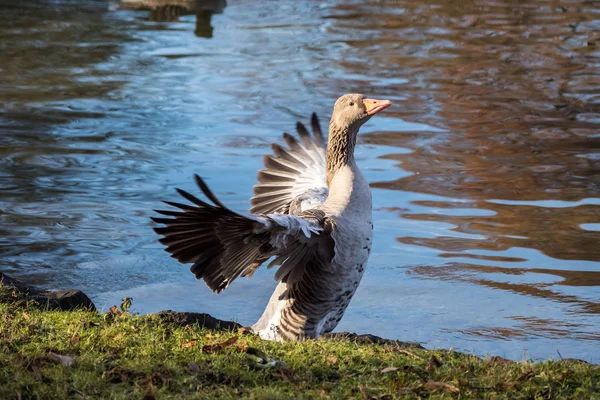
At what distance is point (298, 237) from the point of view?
596cm

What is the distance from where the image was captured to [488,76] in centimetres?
1706

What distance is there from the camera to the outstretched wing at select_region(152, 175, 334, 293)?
5551 millimetres

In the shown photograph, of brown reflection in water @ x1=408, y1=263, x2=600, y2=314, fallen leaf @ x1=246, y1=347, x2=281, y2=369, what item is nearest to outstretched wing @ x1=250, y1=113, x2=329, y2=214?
brown reflection in water @ x1=408, y1=263, x2=600, y2=314

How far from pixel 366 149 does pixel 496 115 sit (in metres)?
2.72

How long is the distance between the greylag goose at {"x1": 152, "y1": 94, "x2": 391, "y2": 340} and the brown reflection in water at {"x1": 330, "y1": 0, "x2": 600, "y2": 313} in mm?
2688

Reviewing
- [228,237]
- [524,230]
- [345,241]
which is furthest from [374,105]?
[524,230]

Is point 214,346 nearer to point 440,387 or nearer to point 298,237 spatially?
point 298,237

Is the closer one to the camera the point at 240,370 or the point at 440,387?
the point at 440,387

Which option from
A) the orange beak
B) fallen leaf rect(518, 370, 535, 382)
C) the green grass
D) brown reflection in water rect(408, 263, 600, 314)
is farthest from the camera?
brown reflection in water rect(408, 263, 600, 314)

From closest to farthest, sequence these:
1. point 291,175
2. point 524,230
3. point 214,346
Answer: point 214,346, point 291,175, point 524,230

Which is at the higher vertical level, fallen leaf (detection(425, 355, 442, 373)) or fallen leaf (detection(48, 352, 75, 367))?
fallen leaf (detection(425, 355, 442, 373))

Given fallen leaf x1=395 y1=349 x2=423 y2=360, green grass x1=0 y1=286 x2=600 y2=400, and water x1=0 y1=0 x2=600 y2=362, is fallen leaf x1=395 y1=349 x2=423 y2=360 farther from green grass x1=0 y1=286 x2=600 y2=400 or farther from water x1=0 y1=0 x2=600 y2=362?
water x1=0 y1=0 x2=600 y2=362

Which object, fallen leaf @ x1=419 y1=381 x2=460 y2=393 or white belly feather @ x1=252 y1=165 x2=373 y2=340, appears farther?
white belly feather @ x1=252 y1=165 x2=373 y2=340

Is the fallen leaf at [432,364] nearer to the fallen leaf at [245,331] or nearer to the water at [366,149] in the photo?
the fallen leaf at [245,331]
